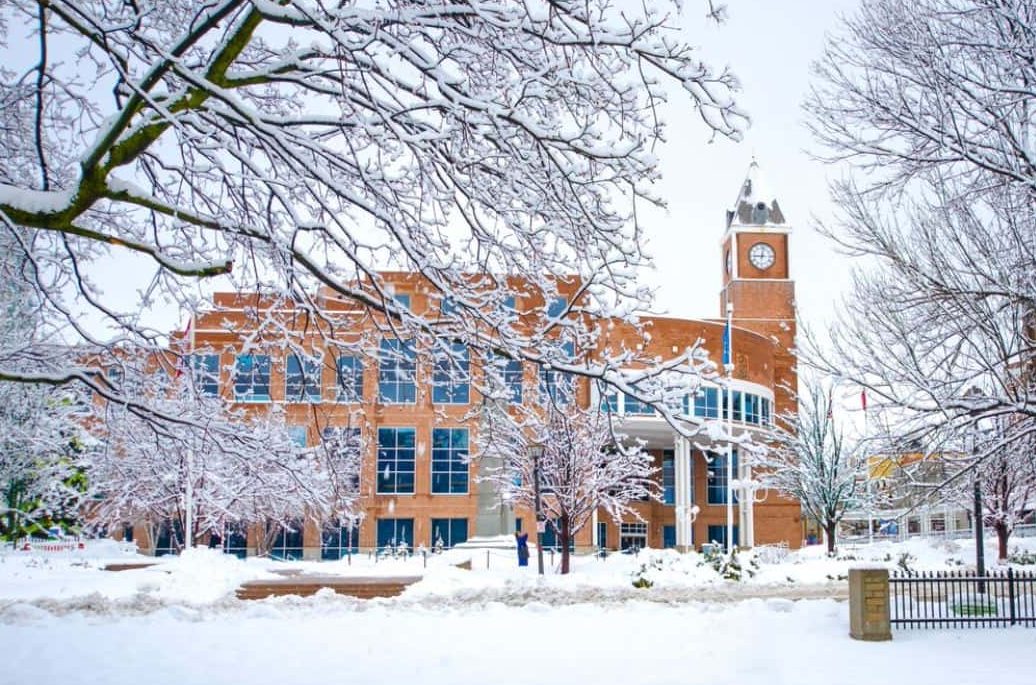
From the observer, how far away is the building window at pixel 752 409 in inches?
2367

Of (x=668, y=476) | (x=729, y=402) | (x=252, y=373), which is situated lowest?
(x=668, y=476)

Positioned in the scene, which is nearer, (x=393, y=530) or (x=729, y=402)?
(x=729, y=402)

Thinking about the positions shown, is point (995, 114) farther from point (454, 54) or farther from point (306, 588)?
point (306, 588)

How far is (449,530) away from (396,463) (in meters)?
4.22

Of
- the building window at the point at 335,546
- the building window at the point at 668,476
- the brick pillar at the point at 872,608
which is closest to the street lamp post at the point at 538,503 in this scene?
the brick pillar at the point at 872,608

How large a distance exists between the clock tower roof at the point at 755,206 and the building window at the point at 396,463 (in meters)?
35.8

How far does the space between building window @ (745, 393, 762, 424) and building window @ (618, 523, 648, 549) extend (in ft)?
33.2

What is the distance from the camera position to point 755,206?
8150 centimetres

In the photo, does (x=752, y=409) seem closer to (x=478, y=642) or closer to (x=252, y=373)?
(x=478, y=642)

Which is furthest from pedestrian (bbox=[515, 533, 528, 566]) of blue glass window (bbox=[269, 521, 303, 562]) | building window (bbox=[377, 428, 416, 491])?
blue glass window (bbox=[269, 521, 303, 562])

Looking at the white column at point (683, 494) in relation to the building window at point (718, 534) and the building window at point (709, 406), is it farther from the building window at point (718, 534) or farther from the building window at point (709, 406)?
the building window at point (718, 534)

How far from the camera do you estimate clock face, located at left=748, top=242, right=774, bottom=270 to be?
262 feet

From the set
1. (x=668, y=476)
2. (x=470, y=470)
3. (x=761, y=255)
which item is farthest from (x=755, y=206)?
(x=470, y=470)

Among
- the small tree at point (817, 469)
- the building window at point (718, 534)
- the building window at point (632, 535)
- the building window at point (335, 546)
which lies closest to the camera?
the small tree at point (817, 469)
